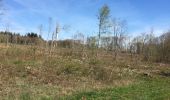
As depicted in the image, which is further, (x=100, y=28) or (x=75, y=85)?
(x=100, y=28)

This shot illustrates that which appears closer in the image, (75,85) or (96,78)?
(75,85)

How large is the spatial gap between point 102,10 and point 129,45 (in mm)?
36515

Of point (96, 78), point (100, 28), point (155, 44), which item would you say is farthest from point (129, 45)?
point (96, 78)

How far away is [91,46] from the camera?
1901 inches

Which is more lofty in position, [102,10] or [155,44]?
[102,10]

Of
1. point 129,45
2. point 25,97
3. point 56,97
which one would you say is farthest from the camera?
point 129,45

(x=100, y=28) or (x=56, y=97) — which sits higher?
(x=100, y=28)

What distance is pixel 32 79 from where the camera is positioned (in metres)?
18.4

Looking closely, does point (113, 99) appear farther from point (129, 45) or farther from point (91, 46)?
point (129, 45)

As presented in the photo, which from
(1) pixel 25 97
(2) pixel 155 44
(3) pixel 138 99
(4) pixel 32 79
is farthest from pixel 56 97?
(2) pixel 155 44

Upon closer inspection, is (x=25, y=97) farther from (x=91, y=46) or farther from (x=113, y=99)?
(x=91, y=46)

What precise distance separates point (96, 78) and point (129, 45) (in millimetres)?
63636

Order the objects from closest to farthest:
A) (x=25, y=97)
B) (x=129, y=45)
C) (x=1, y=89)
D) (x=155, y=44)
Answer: (x=25, y=97), (x=1, y=89), (x=155, y=44), (x=129, y=45)

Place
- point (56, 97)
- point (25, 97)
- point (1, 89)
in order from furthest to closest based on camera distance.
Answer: point (1, 89), point (56, 97), point (25, 97)
